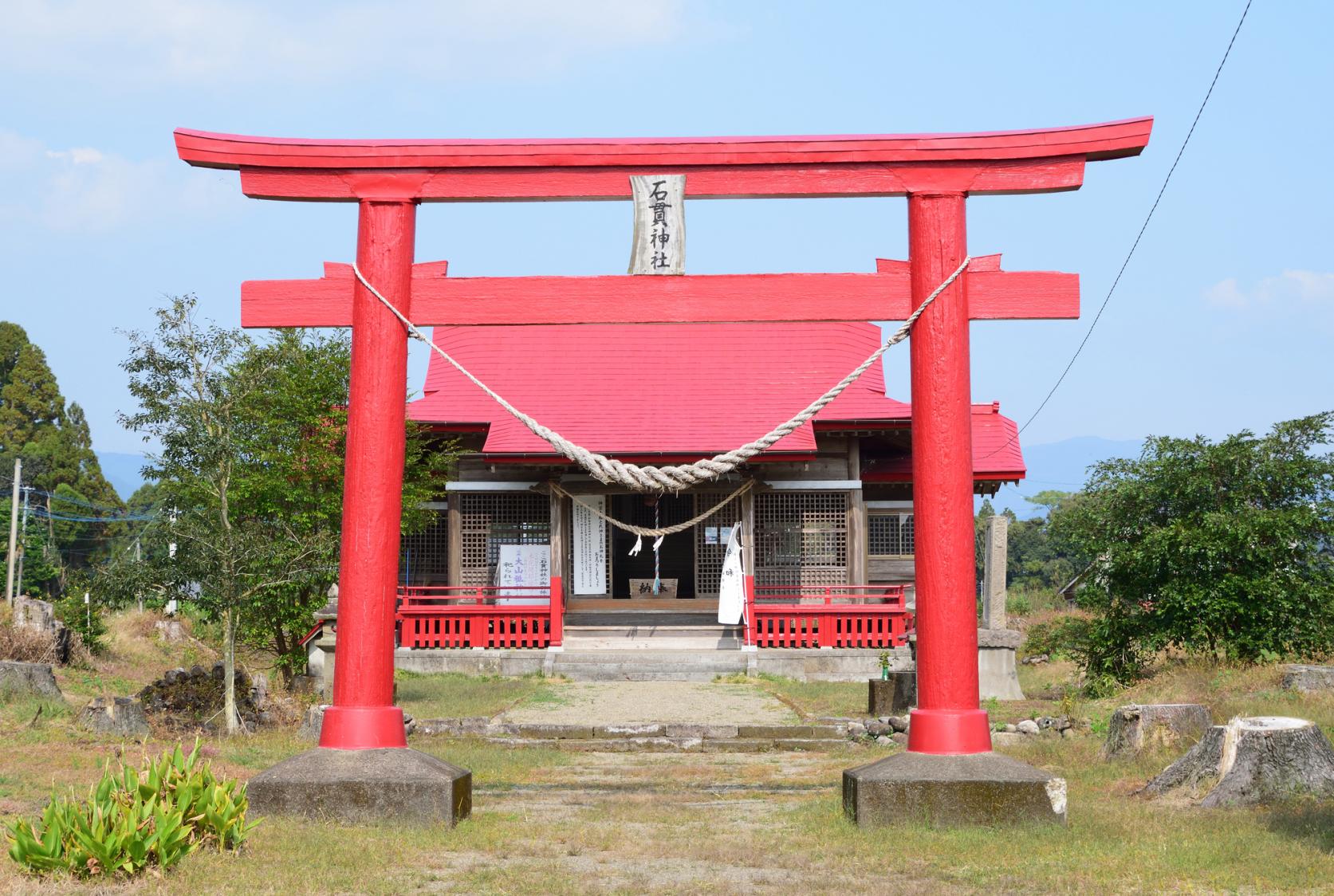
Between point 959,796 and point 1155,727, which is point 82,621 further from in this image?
point 959,796

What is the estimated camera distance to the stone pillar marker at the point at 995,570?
21641 mm

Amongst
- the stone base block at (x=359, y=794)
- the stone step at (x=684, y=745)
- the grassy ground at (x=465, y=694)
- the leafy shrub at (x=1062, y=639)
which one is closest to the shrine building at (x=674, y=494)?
the grassy ground at (x=465, y=694)

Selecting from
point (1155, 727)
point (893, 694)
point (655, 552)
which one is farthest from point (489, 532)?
point (1155, 727)

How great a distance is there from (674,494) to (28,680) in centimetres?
1163

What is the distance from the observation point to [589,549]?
71.8 feet

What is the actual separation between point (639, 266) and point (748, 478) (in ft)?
42.9

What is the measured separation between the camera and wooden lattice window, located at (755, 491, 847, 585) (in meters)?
22.0

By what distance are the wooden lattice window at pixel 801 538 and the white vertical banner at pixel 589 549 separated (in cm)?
268

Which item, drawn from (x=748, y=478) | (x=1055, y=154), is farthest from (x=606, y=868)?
(x=748, y=478)

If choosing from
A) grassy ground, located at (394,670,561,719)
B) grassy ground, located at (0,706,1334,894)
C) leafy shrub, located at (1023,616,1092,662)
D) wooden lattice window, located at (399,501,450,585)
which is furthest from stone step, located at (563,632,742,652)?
grassy ground, located at (0,706,1334,894)

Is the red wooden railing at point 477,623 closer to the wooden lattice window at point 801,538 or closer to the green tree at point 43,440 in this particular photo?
the wooden lattice window at point 801,538

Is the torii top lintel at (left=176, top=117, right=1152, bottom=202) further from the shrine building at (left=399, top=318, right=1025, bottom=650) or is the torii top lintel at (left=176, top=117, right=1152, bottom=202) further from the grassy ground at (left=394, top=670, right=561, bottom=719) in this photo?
the shrine building at (left=399, top=318, right=1025, bottom=650)

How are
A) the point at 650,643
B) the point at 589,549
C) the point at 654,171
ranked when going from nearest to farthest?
the point at 654,171, the point at 650,643, the point at 589,549

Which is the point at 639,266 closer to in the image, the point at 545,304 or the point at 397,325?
the point at 545,304
